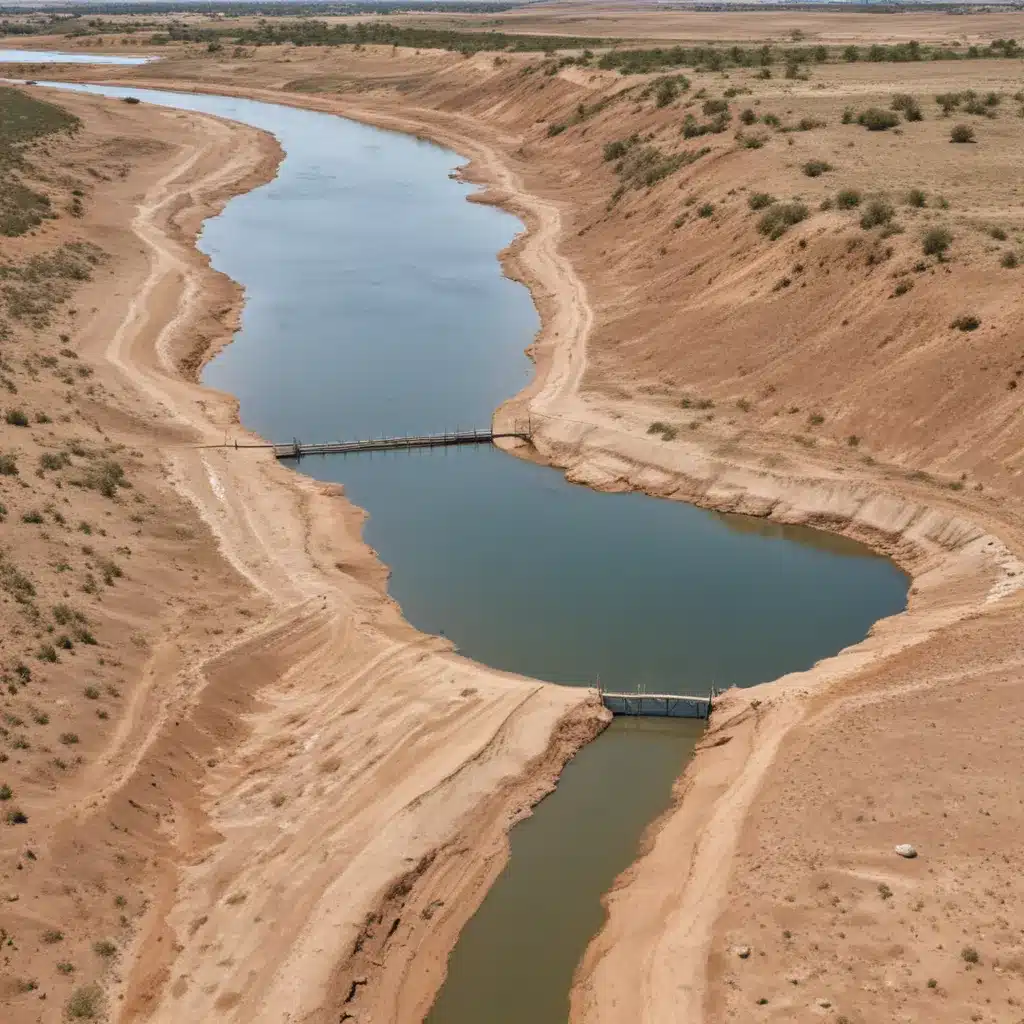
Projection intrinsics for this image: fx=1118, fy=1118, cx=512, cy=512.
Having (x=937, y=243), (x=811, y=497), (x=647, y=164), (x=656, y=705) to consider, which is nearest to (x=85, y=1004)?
(x=656, y=705)

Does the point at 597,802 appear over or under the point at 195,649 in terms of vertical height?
under

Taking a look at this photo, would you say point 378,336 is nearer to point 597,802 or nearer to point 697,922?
point 597,802

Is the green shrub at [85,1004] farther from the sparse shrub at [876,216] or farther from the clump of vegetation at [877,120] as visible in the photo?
the clump of vegetation at [877,120]

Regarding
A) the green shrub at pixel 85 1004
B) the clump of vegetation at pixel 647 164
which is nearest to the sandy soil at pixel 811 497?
the clump of vegetation at pixel 647 164

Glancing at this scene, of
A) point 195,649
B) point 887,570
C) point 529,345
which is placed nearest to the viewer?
point 195,649

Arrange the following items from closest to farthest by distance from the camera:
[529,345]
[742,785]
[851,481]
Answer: [742,785] → [851,481] → [529,345]

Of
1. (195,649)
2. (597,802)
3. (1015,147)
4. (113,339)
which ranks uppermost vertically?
(1015,147)

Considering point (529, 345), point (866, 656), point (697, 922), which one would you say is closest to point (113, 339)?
point (529, 345)

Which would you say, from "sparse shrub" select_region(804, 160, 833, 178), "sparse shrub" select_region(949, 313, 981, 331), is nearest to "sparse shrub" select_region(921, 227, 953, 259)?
"sparse shrub" select_region(949, 313, 981, 331)
